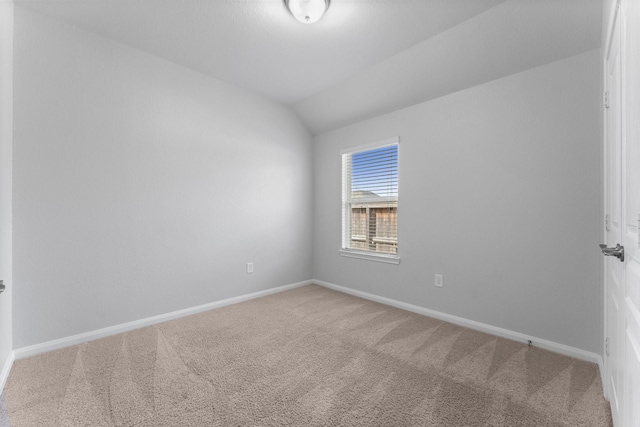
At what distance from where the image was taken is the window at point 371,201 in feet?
10.9

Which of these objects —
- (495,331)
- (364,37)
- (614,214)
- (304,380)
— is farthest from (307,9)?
(495,331)

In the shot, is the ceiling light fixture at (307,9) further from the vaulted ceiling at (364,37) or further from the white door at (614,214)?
the white door at (614,214)

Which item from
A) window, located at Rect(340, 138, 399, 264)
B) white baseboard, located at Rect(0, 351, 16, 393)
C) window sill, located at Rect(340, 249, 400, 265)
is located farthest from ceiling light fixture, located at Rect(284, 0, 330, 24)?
white baseboard, located at Rect(0, 351, 16, 393)

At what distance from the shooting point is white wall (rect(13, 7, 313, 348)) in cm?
210

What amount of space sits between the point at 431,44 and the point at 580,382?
2.69 meters

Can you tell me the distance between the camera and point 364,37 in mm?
2359

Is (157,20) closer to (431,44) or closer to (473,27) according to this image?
(431,44)

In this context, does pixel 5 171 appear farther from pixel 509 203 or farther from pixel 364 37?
pixel 509 203

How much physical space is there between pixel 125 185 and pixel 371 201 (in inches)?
104

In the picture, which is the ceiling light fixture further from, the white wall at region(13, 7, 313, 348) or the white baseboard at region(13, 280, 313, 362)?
the white baseboard at region(13, 280, 313, 362)

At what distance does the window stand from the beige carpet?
1138mm

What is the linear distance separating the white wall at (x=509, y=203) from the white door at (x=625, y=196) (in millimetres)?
582

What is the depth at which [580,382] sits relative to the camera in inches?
68.1

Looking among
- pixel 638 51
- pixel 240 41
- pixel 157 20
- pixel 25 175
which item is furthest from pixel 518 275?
pixel 25 175
